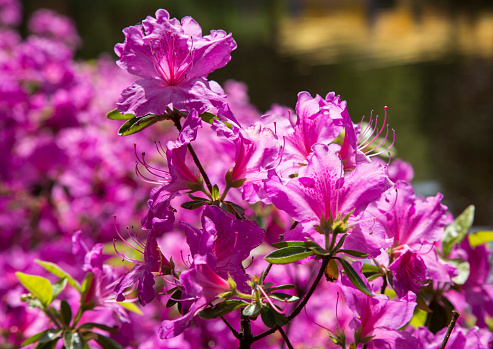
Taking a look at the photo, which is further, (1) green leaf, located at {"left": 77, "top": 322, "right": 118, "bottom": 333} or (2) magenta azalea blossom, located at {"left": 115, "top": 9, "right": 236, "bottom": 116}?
(1) green leaf, located at {"left": 77, "top": 322, "right": 118, "bottom": 333}

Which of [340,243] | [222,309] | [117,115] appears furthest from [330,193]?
[117,115]

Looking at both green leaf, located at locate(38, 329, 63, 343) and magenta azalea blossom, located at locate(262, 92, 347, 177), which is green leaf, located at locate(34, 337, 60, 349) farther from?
magenta azalea blossom, located at locate(262, 92, 347, 177)

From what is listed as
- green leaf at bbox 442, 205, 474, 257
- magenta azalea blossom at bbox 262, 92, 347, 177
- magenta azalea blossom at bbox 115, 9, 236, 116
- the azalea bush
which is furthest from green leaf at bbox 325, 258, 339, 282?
green leaf at bbox 442, 205, 474, 257

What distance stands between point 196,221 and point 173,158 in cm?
173

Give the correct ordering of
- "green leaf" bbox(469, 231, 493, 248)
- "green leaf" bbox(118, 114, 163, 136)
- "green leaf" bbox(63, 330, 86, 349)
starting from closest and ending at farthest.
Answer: "green leaf" bbox(118, 114, 163, 136) → "green leaf" bbox(63, 330, 86, 349) → "green leaf" bbox(469, 231, 493, 248)

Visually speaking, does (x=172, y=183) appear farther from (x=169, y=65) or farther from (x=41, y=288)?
(x=41, y=288)

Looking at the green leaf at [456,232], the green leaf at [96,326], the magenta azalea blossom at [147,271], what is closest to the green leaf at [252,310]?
the magenta azalea blossom at [147,271]

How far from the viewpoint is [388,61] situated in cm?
1091

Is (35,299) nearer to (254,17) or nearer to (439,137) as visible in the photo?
(439,137)

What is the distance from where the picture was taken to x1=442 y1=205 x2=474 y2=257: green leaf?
0.93m

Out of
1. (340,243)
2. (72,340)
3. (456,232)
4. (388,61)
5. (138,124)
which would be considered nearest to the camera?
(340,243)

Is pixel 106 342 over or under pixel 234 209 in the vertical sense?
under

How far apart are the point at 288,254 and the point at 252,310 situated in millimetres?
67

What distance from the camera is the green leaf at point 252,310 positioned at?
599 mm
